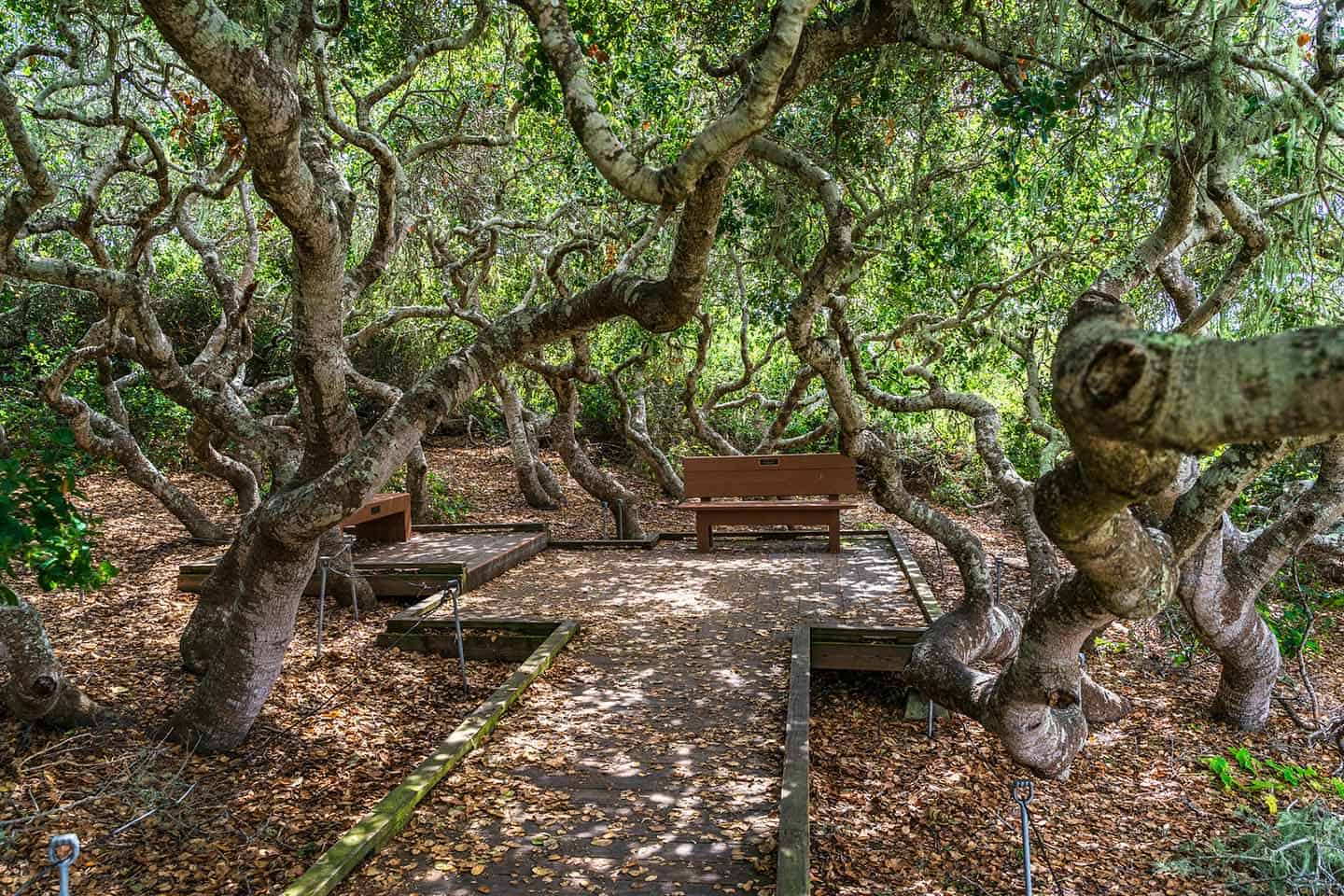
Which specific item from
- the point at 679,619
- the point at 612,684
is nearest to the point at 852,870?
the point at 612,684

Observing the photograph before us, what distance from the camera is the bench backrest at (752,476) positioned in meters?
10.0

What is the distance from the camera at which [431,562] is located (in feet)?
26.7

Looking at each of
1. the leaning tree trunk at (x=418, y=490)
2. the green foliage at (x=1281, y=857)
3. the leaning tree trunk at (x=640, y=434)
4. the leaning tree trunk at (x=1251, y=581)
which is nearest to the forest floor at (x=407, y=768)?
the green foliage at (x=1281, y=857)

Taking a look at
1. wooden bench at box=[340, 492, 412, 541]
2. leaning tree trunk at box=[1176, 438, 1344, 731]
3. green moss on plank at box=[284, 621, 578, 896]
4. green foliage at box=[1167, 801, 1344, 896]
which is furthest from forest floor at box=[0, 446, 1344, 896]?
wooden bench at box=[340, 492, 412, 541]

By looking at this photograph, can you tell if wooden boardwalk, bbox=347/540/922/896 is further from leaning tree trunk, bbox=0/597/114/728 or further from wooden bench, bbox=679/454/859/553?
leaning tree trunk, bbox=0/597/114/728

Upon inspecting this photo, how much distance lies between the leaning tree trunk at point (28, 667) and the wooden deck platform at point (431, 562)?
8.98 ft

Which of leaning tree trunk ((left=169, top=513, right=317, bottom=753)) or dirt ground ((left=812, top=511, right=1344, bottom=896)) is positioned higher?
leaning tree trunk ((left=169, top=513, right=317, bottom=753))

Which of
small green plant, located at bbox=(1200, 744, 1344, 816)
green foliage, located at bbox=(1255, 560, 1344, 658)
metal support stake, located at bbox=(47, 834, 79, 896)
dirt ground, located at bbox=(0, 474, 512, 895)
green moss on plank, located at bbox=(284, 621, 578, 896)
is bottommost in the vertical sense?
small green plant, located at bbox=(1200, 744, 1344, 816)

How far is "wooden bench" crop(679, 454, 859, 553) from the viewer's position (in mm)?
9648

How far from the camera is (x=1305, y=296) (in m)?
7.12

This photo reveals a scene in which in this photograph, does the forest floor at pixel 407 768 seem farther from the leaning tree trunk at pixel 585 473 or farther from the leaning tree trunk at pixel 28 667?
the leaning tree trunk at pixel 585 473

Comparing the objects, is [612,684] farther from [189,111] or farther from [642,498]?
[642,498]

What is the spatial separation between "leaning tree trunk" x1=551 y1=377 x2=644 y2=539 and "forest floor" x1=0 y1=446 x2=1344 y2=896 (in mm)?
3763

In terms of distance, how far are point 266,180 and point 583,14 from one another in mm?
3089
